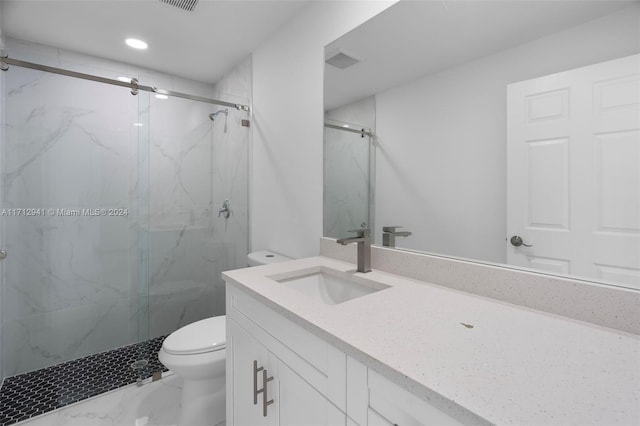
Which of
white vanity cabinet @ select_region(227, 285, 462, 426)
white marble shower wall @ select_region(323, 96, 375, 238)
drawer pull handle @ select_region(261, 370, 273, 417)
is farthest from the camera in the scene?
white marble shower wall @ select_region(323, 96, 375, 238)

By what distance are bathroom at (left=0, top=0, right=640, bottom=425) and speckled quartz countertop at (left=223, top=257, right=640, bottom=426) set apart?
23 centimetres

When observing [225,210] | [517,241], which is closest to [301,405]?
[517,241]

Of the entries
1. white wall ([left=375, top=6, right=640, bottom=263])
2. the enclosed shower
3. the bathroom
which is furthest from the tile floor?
white wall ([left=375, top=6, right=640, bottom=263])

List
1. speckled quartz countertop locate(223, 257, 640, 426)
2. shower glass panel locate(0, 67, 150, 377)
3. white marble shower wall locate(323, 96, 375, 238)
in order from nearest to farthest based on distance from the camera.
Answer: speckled quartz countertop locate(223, 257, 640, 426)
white marble shower wall locate(323, 96, 375, 238)
shower glass panel locate(0, 67, 150, 377)

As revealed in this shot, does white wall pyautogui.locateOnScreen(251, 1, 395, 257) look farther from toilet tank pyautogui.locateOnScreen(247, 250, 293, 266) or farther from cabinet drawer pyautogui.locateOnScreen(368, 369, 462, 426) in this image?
cabinet drawer pyautogui.locateOnScreen(368, 369, 462, 426)

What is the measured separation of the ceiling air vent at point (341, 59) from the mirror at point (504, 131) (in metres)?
0.01

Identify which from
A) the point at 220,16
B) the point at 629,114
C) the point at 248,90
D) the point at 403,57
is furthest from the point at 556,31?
the point at 248,90

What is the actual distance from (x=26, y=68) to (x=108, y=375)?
1951 millimetres

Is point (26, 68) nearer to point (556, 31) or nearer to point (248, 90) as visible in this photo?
point (248, 90)

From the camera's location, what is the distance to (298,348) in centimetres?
79

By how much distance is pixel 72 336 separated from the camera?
6.54 feet

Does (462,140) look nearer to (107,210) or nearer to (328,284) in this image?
(328,284)

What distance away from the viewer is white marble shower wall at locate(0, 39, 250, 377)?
182cm

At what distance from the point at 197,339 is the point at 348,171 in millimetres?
1177
